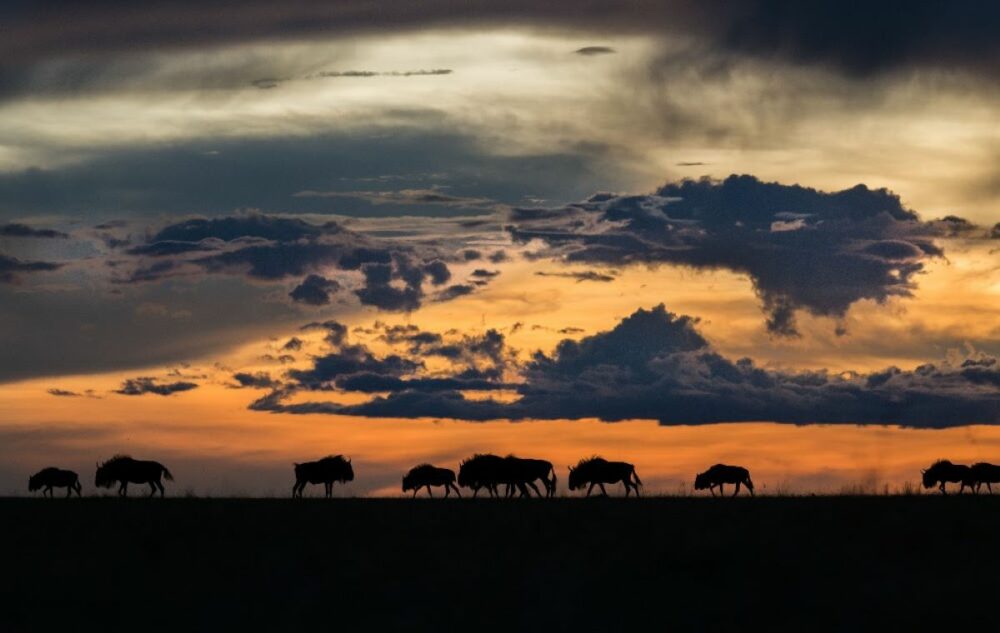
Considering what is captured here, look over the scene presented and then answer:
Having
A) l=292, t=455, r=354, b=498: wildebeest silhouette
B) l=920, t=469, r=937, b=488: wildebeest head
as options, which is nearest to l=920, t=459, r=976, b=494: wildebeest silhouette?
l=920, t=469, r=937, b=488: wildebeest head

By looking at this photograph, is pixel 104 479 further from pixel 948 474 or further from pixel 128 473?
pixel 948 474

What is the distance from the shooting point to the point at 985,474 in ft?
212

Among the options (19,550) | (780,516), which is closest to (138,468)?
(19,550)

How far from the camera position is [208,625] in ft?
94.2

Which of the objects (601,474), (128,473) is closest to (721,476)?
(601,474)

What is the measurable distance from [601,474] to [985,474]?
1703 cm

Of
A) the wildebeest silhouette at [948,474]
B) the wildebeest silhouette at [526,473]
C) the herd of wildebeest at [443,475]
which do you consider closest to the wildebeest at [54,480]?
the herd of wildebeest at [443,475]

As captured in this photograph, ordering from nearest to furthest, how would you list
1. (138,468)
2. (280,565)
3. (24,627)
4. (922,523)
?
(24,627) → (280,565) → (922,523) → (138,468)

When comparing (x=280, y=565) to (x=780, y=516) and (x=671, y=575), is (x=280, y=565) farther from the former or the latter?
(x=780, y=516)

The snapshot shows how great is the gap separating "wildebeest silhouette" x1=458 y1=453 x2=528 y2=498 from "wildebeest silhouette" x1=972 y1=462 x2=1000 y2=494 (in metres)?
19.9

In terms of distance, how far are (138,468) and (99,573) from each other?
25094 millimetres

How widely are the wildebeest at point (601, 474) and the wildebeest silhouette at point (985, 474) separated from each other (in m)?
15.4

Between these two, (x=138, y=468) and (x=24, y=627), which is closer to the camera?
(x=24, y=627)

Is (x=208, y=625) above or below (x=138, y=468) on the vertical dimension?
below
